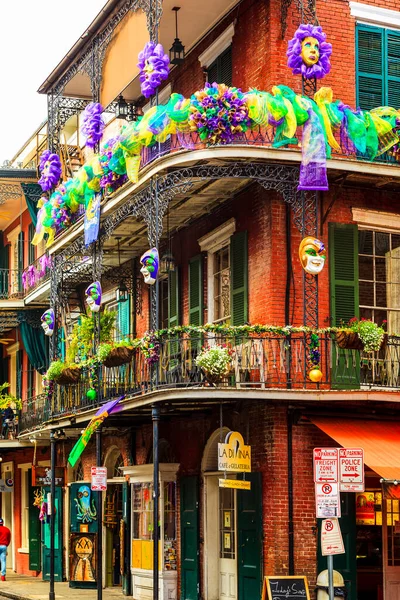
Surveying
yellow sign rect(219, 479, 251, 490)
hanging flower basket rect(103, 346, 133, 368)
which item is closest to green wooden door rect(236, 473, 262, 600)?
yellow sign rect(219, 479, 251, 490)

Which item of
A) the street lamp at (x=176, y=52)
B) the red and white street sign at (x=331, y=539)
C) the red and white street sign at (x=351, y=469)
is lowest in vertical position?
the red and white street sign at (x=331, y=539)

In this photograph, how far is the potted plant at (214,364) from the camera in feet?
59.4

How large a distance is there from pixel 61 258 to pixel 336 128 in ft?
27.4

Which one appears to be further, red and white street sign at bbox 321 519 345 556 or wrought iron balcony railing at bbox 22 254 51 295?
wrought iron balcony railing at bbox 22 254 51 295

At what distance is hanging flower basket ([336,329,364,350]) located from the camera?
18203mm

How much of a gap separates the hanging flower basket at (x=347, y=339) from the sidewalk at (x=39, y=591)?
8063 millimetres

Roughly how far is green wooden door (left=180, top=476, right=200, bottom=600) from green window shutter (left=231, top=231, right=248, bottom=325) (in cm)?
314

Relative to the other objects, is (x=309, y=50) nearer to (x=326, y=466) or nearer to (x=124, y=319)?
(x=326, y=466)

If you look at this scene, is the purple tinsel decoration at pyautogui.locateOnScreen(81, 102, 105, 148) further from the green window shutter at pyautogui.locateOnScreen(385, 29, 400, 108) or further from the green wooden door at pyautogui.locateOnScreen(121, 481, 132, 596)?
the green wooden door at pyautogui.locateOnScreen(121, 481, 132, 596)

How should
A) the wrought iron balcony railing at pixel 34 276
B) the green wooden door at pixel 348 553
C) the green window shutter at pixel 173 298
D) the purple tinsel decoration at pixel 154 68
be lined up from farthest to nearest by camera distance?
1. the wrought iron balcony railing at pixel 34 276
2. the green window shutter at pixel 173 298
3. the purple tinsel decoration at pixel 154 68
4. the green wooden door at pixel 348 553

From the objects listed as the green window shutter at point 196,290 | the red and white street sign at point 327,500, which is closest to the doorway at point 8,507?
the green window shutter at point 196,290

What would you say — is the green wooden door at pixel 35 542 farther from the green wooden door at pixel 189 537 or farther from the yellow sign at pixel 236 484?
the yellow sign at pixel 236 484

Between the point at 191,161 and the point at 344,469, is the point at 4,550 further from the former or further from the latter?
the point at 344,469

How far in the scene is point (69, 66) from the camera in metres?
24.8
